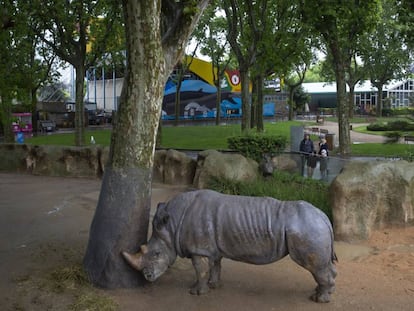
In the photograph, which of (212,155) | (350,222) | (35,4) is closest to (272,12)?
(35,4)

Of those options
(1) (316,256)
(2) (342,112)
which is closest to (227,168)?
(1) (316,256)

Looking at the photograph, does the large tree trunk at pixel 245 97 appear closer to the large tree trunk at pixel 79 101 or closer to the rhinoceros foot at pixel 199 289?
the large tree trunk at pixel 79 101

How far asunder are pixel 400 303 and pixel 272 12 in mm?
24590

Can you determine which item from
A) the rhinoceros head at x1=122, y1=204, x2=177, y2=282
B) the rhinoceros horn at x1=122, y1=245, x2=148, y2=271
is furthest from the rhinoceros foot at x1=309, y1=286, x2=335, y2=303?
the rhinoceros horn at x1=122, y1=245, x2=148, y2=271

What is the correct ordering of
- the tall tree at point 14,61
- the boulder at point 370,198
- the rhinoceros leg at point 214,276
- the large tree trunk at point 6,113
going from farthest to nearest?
the large tree trunk at point 6,113 < the tall tree at point 14,61 < the boulder at point 370,198 < the rhinoceros leg at point 214,276

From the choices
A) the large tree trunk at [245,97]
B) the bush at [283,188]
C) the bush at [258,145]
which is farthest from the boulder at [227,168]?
the large tree trunk at [245,97]

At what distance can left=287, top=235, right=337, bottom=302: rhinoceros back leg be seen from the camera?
238 inches

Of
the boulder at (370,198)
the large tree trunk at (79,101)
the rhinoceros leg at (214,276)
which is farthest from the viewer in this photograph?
the large tree trunk at (79,101)

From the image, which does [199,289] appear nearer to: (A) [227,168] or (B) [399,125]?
(B) [399,125]

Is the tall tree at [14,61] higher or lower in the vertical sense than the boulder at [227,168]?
higher

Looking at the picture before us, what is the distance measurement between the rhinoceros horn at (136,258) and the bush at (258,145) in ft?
24.8

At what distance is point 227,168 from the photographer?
12469 mm

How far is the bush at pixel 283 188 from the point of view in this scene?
A: 10.7 meters

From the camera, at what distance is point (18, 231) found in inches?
391
